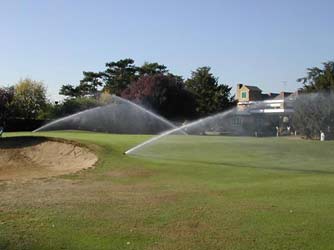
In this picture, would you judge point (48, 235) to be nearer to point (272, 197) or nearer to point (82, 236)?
point (82, 236)

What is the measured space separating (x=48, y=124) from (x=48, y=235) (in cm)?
5573

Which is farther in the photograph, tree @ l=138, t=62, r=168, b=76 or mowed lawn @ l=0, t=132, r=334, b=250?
tree @ l=138, t=62, r=168, b=76

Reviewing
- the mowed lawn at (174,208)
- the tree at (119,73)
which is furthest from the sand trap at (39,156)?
the tree at (119,73)

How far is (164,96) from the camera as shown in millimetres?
67000

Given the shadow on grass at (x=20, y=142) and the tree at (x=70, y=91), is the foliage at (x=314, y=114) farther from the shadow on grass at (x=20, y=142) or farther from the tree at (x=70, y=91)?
the tree at (x=70, y=91)

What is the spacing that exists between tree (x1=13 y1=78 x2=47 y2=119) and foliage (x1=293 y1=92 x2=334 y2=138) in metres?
34.0

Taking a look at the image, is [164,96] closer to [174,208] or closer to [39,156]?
[39,156]

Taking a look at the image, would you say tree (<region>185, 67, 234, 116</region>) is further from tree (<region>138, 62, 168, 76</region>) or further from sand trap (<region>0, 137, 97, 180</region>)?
sand trap (<region>0, 137, 97, 180</region>)

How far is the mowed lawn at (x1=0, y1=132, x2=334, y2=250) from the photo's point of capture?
8445mm

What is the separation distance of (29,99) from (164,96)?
22807 millimetres

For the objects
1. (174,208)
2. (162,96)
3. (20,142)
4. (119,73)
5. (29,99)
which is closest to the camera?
(174,208)

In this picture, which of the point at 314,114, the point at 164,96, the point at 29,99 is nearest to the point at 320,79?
the point at 314,114

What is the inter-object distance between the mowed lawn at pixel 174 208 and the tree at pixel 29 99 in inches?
1983

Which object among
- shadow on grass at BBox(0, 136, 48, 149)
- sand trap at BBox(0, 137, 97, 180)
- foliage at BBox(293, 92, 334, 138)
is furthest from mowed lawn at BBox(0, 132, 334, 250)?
foliage at BBox(293, 92, 334, 138)
